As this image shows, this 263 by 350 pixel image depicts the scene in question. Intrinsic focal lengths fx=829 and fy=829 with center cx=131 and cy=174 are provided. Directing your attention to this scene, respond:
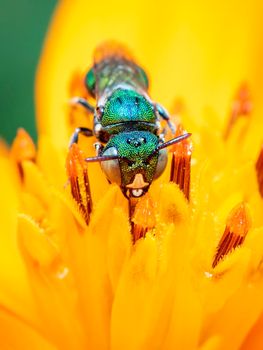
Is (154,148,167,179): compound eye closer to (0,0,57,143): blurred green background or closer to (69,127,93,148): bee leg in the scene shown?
(69,127,93,148): bee leg

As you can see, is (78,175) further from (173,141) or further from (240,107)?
(240,107)

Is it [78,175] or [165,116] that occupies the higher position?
[165,116]

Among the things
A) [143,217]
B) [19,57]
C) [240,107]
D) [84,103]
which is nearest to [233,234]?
[143,217]

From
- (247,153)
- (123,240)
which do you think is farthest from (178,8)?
(123,240)

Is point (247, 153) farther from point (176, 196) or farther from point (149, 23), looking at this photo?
point (149, 23)

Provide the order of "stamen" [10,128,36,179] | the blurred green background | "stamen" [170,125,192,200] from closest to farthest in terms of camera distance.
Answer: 1. "stamen" [170,125,192,200]
2. "stamen" [10,128,36,179]
3. the blurred green background

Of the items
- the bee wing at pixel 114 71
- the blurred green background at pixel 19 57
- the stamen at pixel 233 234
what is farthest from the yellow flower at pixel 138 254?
the blurred green background at pixel 19 57

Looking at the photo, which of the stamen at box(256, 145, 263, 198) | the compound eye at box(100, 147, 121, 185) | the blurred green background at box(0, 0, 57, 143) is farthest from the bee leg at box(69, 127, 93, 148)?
the blurred green background at box(0, 0, 57, 143)
